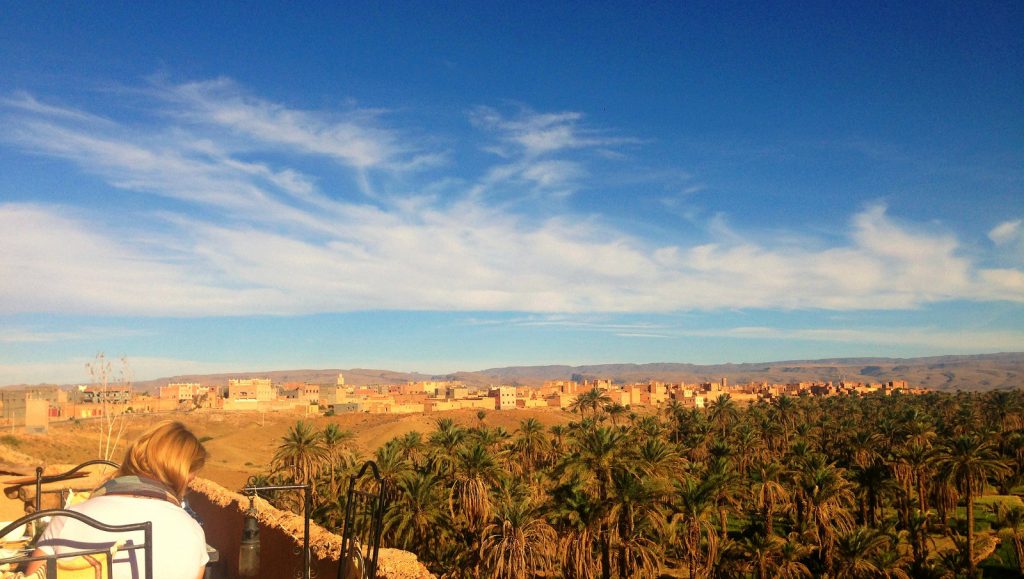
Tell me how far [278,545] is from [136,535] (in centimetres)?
660

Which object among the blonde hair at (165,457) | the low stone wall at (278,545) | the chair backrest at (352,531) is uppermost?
the blonde hair at (165,457)

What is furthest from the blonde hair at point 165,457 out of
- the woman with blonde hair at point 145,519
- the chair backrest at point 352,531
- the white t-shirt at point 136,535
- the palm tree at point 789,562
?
the palm tree at point 789,562

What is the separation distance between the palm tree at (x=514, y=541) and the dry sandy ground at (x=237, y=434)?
47.3ft

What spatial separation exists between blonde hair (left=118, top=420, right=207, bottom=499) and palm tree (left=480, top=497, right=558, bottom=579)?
17105 mm

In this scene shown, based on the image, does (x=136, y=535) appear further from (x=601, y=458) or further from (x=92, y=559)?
(x=601, y=458)

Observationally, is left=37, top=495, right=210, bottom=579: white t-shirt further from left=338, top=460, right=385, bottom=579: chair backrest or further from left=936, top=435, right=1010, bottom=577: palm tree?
left=936, top=435, right=1010, bottom=577: palm tree

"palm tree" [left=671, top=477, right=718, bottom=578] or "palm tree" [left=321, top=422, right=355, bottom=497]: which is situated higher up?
"palm tree" [left=321, top=422, right=355, bottom=497]

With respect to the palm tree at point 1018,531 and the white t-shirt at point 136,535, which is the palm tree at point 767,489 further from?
the white t-shirt at point 136,535

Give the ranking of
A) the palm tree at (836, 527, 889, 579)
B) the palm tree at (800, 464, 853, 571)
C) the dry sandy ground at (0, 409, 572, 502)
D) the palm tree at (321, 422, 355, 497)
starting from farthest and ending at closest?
the dry sandy ground at (0, 409, 572, 502) → the palm tree at (321, 422, 355, 497) → the palm tree at (800, 464, 853, 571) → the palm tree at (836, 527, 889, 579)

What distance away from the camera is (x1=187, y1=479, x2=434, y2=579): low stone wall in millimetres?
8281

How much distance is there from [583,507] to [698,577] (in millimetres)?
6178

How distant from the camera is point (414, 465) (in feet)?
88.5

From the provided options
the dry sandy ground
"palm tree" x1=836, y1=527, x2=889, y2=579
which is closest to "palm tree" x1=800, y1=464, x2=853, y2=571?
"palm tree" x1=836, y1=527, x2=889, y2=579

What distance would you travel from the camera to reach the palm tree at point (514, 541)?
1992 centimetres
